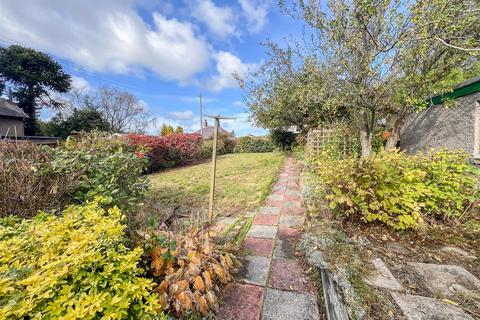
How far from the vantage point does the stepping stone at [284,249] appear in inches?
96.7

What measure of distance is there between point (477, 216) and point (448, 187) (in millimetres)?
761

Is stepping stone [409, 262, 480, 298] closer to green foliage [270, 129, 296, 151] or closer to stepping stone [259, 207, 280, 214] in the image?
stepping stone [259, 207, 280, 214]

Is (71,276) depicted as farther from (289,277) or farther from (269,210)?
(269,210)

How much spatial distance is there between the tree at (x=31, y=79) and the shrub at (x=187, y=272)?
27891mm

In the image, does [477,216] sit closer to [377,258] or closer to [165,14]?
[377,258]

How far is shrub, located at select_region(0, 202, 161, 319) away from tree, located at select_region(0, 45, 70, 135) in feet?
90.8

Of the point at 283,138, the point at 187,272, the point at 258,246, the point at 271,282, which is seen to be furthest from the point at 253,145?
the point at 187,272

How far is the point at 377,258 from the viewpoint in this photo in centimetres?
227

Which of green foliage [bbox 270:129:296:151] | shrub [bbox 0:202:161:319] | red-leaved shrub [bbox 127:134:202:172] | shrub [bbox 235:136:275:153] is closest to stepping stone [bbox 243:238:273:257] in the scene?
shrub [bbox 0:202:161:319]

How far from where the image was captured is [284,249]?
8.50ft

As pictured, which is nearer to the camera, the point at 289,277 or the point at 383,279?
the point at 383,279

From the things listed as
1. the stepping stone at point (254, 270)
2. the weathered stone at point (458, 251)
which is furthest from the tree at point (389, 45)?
the stepping stone at point (254, 270)

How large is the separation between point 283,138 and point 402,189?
13547 millimetres

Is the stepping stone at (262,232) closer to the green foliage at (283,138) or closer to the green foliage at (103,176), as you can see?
the green foliage at (103,176)
